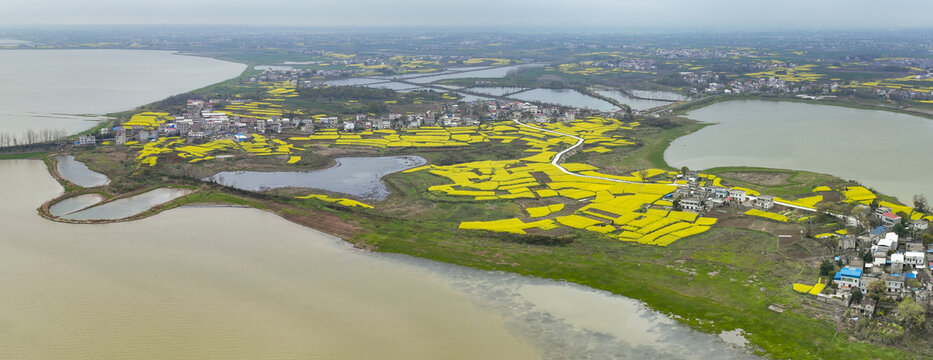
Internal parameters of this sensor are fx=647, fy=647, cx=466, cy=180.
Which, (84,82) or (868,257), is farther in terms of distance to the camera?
(84,82)

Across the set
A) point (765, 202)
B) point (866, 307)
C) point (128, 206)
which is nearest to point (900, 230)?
point (765, 202)

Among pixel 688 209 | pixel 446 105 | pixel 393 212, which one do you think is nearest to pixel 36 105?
pixel 446 105

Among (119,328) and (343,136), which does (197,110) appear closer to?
(343,136)

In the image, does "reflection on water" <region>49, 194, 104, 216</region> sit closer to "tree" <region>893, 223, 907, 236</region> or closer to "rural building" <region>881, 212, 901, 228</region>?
"tree" <region>893, 223, 907, 236</region>

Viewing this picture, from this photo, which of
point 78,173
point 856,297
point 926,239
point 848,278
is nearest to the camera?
point 856,297

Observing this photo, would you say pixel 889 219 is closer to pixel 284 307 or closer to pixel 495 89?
pixel 284 307

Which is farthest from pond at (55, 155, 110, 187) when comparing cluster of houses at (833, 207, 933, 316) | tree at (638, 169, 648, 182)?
cluster of houses at (833, 207, 933, 316)

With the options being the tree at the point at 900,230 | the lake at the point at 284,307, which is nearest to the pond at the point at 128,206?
the lake at the point at 284,307

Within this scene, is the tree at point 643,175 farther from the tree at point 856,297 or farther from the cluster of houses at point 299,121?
the cluster of houses at point 299,121
